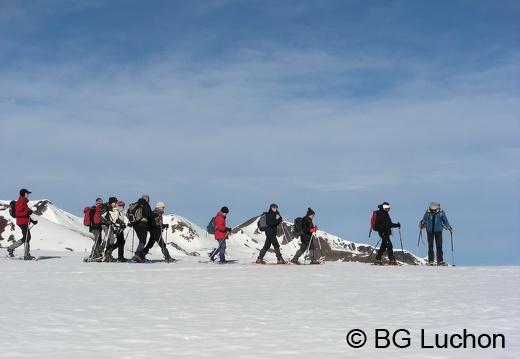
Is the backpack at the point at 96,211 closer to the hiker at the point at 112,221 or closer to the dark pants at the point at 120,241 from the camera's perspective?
the hiker at the point at 112,221

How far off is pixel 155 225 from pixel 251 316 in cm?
1284

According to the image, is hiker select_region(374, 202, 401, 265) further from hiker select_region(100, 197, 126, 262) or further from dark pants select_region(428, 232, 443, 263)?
hiker select_region(100, 197, 126, 262)

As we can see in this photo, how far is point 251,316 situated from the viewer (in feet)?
→ 29.6

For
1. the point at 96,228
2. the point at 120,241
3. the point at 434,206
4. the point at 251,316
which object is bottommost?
the point at 251,316

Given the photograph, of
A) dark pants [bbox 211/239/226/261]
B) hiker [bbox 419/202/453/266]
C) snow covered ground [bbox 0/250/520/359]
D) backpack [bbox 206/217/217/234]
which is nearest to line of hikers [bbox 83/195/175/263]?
backpack [bbox 206/217/217/234]

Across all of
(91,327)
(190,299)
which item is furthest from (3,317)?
(190,299)

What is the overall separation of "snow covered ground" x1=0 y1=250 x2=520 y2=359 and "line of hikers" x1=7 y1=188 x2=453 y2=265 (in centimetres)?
515

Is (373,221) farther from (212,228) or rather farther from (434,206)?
(212,228)

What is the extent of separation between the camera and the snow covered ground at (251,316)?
22.1 ft

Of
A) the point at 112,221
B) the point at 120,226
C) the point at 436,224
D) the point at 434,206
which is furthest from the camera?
the point at 434,206

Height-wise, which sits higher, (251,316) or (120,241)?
(120,241)

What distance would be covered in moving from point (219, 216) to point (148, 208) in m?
2.52

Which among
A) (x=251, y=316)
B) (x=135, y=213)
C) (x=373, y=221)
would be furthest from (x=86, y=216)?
(x=251, y=316)

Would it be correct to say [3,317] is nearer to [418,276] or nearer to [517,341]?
[517,341]
